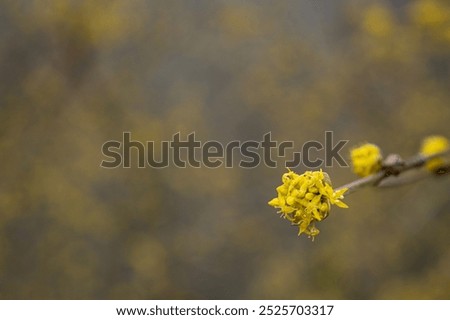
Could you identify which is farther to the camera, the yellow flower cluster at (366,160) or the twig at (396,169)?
the yellow flower cluster at (366,160)

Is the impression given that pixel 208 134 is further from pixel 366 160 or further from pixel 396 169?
pixel 396 169

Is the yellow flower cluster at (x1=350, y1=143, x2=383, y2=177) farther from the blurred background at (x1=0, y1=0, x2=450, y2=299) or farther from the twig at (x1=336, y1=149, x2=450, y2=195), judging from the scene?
the blurred background at (x1=0, y1=0, x2=450, y2=299)

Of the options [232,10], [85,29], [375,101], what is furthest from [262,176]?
[85,29]

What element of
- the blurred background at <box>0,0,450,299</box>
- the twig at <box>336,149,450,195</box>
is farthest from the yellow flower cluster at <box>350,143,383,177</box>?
the blurred background at <box>0,0,450,299</box>

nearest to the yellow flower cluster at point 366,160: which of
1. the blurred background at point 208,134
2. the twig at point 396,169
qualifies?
the twig at point 396,169

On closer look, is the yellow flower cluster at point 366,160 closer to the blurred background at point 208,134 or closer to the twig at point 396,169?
the twig at point 396,169

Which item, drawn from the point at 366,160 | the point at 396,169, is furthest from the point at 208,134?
the point at 396,169
